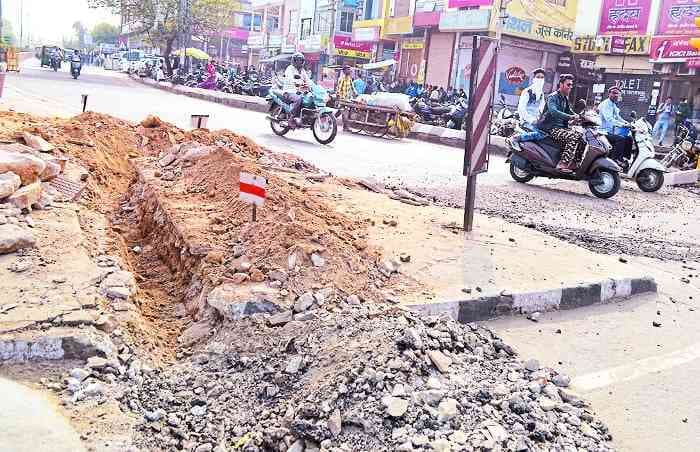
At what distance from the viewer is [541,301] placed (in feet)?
15.6

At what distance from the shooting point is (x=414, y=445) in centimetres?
252

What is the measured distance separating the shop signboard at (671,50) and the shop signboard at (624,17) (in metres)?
A: 3.09

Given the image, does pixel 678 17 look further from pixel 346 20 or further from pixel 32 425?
pixel 32 425

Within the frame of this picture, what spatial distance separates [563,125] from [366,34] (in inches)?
1221

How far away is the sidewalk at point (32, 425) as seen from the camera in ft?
8.51

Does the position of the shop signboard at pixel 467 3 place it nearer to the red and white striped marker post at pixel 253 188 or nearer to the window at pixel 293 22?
the window at pixel 293 22

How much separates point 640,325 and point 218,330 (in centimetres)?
309

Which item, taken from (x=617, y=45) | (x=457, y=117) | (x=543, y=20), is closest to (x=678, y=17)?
(x=617, y=45)

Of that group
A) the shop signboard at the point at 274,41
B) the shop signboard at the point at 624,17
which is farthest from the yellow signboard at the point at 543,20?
the shop signboard at the point at 274,41

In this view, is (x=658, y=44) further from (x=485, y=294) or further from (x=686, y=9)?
(x=485, y=294)

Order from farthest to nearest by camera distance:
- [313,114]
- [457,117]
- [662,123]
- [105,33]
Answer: [105,33] → [662,123] → [457,117] → [313,114]

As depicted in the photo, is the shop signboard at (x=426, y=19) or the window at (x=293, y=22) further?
the window at (x=293, y=22)

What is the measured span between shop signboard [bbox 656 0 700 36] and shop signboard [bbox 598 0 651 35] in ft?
2.96

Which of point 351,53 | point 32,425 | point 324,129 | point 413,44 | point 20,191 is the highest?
point 413,44
